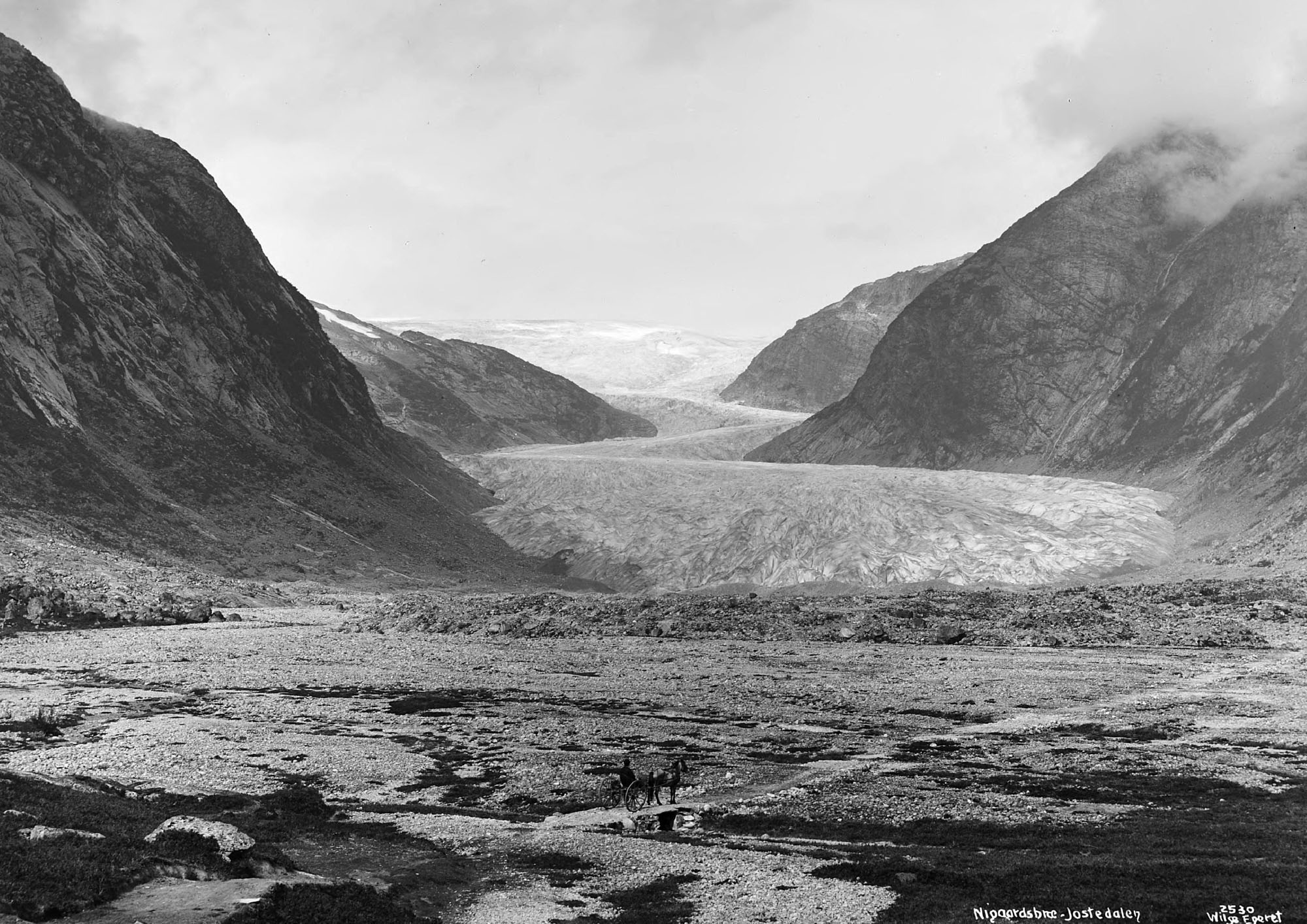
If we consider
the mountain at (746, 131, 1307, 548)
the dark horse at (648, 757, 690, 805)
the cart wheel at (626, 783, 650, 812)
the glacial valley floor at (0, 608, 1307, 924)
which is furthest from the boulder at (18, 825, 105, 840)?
the mountain at (746, 131, 1307, 548)

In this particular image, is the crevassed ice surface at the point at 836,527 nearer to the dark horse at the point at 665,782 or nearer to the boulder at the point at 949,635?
the boulder at the point at 949,635

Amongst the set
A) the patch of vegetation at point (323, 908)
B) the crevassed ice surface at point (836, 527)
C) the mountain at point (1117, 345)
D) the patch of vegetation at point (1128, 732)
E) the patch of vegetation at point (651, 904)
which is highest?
the mountain at point (1117, 345)

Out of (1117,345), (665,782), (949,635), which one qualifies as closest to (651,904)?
(665,782)

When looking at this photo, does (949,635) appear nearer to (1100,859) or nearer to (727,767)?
(727,767)

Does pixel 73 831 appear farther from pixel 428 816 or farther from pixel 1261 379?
pixel 1261 379

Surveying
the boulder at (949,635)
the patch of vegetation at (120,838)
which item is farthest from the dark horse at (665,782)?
the boulder at (949,635)

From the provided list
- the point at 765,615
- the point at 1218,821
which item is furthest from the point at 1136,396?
the point at 1218,821
